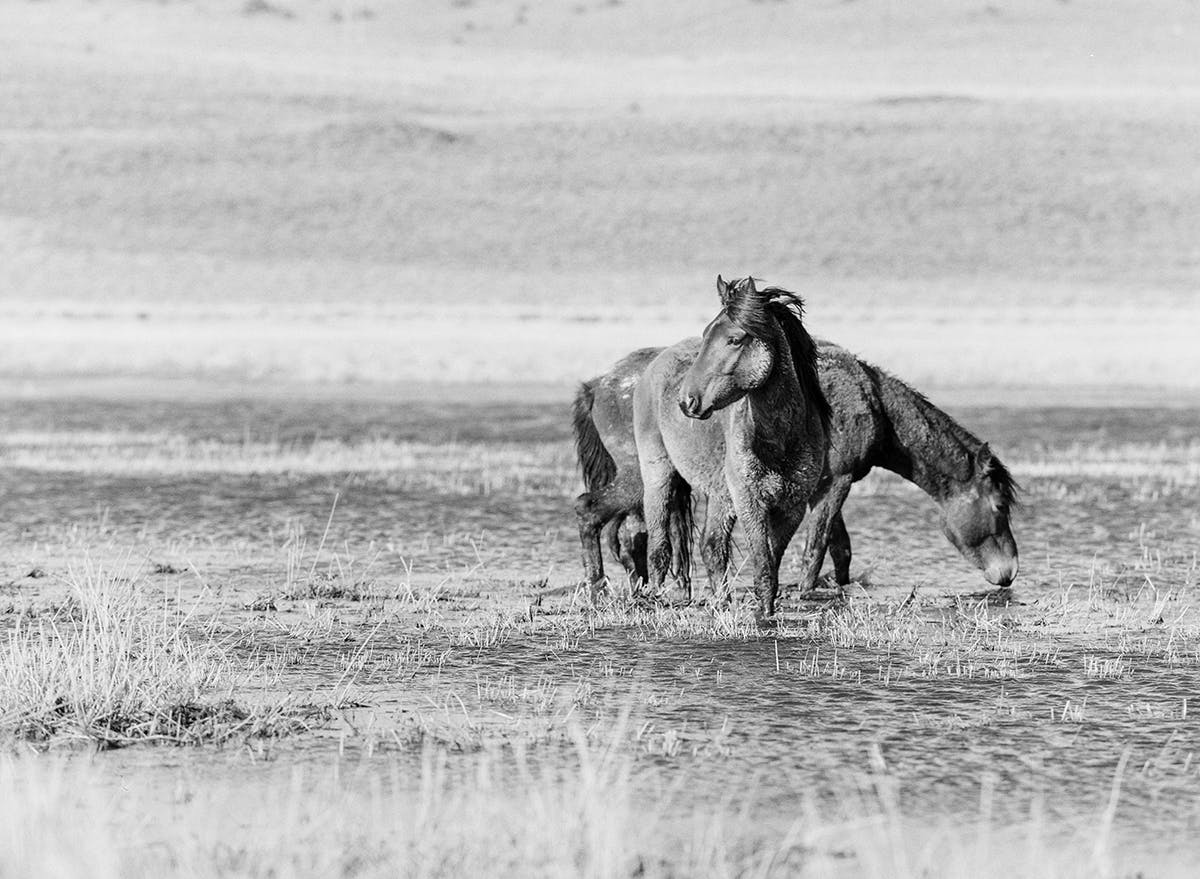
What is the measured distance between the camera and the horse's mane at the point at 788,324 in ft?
31.4

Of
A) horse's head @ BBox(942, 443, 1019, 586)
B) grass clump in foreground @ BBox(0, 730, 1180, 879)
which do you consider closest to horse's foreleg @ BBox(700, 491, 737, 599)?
horse's head @ BBox(942, 443, 1019, 586)

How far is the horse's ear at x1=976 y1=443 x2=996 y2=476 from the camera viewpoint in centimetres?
1134

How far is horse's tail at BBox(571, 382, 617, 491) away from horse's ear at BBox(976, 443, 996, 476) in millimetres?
2109

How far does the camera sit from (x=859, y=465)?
37.2 ft

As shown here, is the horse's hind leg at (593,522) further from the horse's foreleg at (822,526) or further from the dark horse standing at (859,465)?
the horse's foreleg at (822,526)

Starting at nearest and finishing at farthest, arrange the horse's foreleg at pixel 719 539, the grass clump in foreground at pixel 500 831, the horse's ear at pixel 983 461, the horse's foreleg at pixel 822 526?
the grass clump in foreground at pixel 500 831 → the horse's foreleg at pixel 719 539 → the horse's foreleg at pixel 822 526 → the horse's ear at pixel 983 461

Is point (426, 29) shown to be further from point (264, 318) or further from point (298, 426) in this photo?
point (298, 426)

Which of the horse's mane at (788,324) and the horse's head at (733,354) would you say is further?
the horse's mane at (788,324)

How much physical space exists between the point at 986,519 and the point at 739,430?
7.30 ft

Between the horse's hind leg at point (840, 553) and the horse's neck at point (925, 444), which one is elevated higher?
the horse's neck at point (925, 444)

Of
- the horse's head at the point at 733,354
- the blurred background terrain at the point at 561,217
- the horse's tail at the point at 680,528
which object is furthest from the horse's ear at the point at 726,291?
the blurred background terrain at the point at 561,217

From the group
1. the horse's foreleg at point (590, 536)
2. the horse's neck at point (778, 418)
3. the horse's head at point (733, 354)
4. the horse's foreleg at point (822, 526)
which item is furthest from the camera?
the horse's foreleg at point (822, 526)

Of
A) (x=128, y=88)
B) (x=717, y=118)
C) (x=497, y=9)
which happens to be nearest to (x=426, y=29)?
(x=497, y=9)

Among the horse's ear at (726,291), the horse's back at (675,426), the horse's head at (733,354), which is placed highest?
the horse's ear at (726,291)
